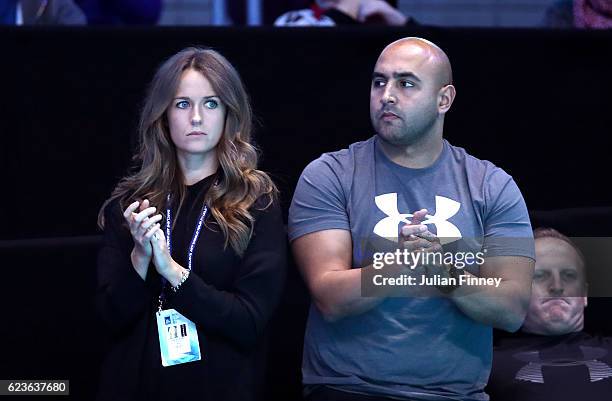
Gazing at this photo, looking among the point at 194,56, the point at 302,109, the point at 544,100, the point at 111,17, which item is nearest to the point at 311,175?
the point at 194,56

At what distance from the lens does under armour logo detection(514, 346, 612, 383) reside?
3297 millimetres

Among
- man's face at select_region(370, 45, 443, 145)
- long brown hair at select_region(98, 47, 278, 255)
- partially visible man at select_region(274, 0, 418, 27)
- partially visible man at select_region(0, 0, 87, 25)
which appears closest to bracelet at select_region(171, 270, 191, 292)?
long brown hair at select_region(98, 47, 278, 255)

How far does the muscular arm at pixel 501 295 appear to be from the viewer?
287 centimetres

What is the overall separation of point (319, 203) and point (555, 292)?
0.95m

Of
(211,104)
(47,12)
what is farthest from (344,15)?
(211,104)

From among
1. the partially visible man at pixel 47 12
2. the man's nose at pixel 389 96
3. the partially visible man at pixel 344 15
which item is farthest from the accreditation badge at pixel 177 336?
the partially visible man at pixel 47 12

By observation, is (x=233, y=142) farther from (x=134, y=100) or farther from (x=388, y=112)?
(x=134, y=100)

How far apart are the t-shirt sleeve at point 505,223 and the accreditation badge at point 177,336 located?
0.80 m

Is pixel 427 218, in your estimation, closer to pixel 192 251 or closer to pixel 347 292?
pixel 347 292

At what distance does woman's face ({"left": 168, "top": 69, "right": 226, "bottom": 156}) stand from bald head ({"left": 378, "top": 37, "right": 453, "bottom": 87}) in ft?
1.55

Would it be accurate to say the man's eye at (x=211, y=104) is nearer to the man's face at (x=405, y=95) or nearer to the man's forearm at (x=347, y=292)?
the man's face at (x=405, y=95)

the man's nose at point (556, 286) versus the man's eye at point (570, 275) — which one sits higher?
the man's eye at point (570, 275)

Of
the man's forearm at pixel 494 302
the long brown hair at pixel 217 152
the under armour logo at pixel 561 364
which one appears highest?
the long brown hair at pixel 217 152

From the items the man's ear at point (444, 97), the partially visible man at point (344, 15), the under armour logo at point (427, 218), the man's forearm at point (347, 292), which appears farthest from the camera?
the partially visible man at point (344, 15)
